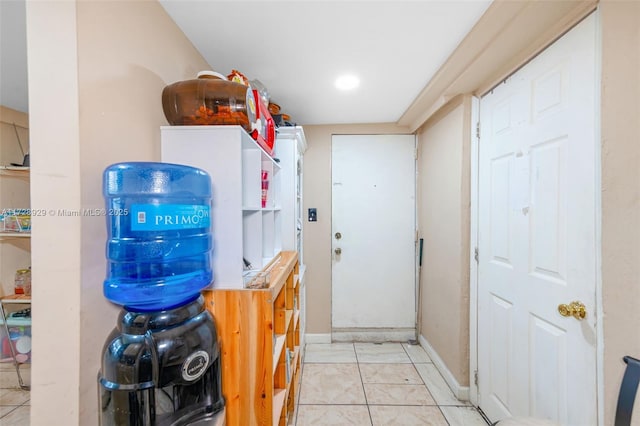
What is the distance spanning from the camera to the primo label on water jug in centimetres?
74

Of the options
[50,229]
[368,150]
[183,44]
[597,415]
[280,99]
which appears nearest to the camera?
[50,229]

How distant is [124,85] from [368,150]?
7.12 feet

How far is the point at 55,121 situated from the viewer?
73cm

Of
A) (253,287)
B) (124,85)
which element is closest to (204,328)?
(253,287)

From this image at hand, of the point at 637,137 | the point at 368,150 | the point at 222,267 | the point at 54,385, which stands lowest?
the point at 54,385

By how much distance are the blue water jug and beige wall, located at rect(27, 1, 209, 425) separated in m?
0.07

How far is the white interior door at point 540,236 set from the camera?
1015 mm

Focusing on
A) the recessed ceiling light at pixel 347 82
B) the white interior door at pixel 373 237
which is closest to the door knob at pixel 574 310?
the white interior door at pixel 373 237

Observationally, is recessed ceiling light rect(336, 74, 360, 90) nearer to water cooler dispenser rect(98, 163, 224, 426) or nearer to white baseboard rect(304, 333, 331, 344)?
water cooler dispenser rect(98, 163, 224, 426)

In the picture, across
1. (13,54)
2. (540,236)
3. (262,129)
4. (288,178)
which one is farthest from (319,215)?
(13,54)

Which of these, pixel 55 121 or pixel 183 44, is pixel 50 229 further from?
pixel 183 44

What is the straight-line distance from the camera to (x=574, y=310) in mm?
1040

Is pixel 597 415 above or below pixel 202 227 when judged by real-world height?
below

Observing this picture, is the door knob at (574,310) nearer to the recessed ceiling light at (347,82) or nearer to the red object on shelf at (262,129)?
the red object on shelf at (262,129)
